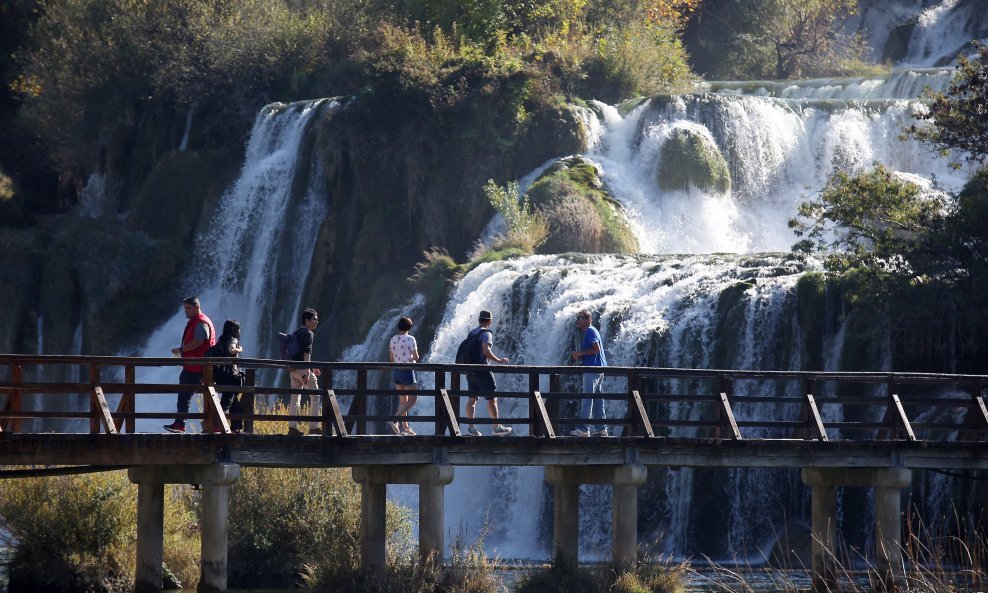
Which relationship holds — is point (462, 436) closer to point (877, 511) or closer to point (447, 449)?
point (447, 449)

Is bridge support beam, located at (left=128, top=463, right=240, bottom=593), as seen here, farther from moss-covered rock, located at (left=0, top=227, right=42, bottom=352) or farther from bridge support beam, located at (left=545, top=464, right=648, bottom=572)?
moss-covered rock, located at (left=0, top=227, right=42, bottom=352)

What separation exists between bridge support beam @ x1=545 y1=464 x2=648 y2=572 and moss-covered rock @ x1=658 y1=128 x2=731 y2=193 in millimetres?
22687

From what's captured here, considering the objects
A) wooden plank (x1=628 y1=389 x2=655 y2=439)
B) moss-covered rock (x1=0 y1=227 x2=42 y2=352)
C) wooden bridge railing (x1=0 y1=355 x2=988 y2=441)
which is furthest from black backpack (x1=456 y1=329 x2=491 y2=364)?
moss-covered rock (x1=0 y1=227 x2=42 y2=352)

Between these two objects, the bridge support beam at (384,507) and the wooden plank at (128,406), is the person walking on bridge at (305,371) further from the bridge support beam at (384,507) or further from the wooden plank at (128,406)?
the wooden plank at (128,406)

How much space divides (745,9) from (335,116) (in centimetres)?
2433

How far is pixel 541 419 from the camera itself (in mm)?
21297

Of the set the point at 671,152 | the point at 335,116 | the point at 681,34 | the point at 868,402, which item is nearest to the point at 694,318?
the point at 868,402

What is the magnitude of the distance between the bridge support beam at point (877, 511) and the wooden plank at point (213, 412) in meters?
7.86

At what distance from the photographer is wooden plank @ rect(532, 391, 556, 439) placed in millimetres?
21141

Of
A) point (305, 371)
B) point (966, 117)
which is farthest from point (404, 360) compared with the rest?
point (966, 117)

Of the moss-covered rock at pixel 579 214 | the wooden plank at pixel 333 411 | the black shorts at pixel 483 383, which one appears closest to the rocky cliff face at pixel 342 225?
the moss-covered rock at pixel 579 214

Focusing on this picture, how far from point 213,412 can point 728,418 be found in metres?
6.64

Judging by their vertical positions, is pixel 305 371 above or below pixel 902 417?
above

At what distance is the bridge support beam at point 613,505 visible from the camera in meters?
21.5
